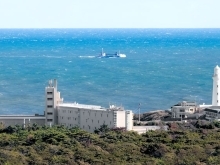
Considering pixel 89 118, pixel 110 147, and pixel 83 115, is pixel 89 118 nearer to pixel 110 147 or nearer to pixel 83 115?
pixel 83 115

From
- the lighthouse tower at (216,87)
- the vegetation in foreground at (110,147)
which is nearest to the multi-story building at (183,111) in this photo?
the lighthouse tower at (216,87)

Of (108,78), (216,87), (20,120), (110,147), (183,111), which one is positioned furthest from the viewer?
(108,78)

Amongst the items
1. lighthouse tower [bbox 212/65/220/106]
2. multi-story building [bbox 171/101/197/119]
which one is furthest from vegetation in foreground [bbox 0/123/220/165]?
lighthouse tower [bbox 212/65/220/106]

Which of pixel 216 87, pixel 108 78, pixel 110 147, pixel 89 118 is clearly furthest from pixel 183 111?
pixel 108 78

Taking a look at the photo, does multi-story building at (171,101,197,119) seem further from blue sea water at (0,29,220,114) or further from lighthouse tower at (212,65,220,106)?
blue sea water at (0,29,220,114)

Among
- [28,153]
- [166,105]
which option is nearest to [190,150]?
[28,153]

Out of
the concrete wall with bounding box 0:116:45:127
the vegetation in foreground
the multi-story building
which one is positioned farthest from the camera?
the multi-story building

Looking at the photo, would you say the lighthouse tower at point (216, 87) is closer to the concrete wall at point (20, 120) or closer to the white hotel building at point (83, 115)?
the white hotel building at point (83, 115)
